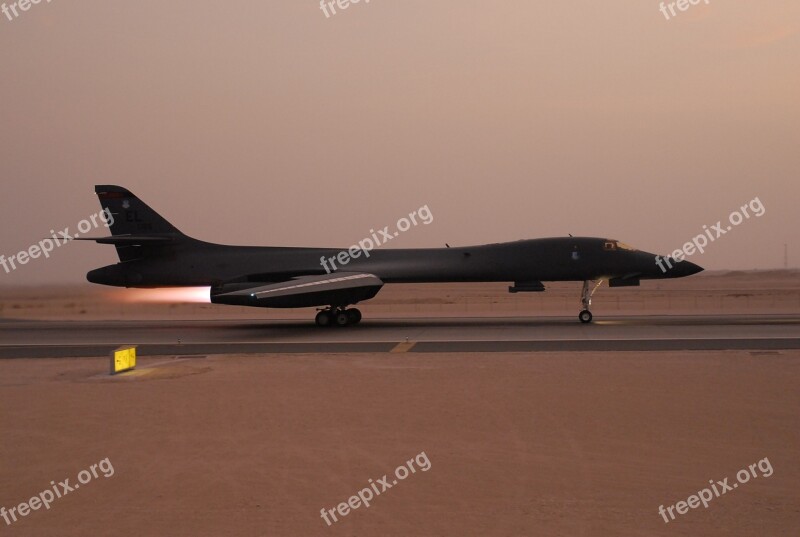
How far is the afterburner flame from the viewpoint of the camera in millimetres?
29531

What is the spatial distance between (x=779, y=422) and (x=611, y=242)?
18.4 metres

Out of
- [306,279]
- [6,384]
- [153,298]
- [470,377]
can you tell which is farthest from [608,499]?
[153,298]

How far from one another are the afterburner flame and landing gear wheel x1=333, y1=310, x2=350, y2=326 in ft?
17.4

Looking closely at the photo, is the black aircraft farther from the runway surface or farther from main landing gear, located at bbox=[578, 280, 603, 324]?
the runway surface

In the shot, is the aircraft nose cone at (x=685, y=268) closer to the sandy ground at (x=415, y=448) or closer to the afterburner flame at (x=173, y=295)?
the sandy ground at (x=415, y=448)

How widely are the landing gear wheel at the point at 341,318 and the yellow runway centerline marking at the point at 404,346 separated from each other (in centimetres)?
719

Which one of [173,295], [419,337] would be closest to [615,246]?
[419,337]

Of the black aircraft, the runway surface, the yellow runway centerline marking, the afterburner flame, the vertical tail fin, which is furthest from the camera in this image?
the vertical tail fin

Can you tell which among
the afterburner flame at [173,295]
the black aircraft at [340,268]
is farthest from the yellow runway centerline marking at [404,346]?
the afterburner flame at [173,295]

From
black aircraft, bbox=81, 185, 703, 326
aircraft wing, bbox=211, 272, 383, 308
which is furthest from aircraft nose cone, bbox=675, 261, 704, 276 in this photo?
aircraft wing, bbox=211, 272, 383, 308

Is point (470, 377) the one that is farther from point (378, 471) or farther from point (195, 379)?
point (378, 471)

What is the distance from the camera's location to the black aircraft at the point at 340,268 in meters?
27.6

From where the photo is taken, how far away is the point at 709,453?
8.62 metres

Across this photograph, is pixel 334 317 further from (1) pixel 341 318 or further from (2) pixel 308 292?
(2) pixel 308 292
